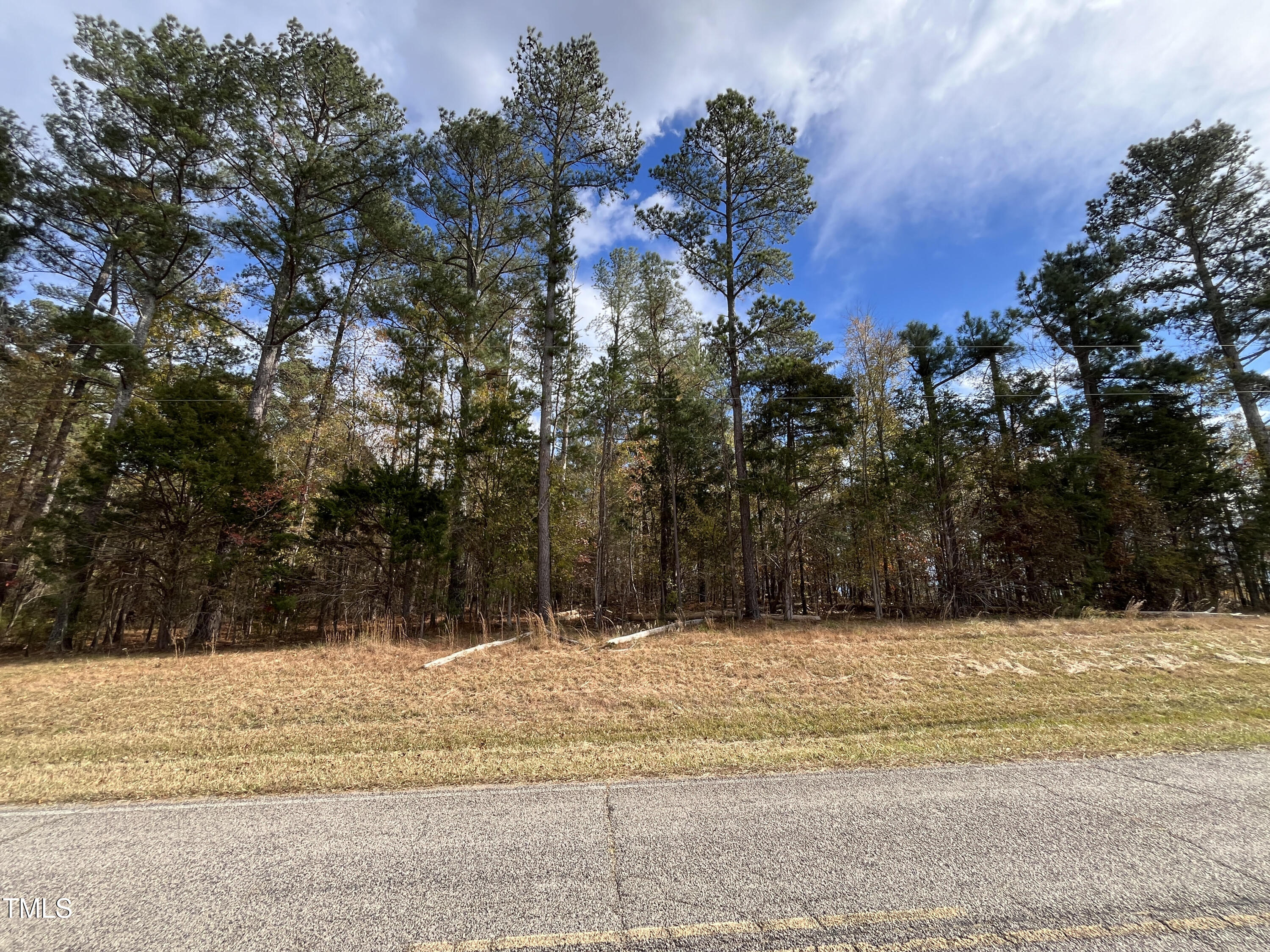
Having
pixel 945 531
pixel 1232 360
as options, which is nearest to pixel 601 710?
pixel 945 531

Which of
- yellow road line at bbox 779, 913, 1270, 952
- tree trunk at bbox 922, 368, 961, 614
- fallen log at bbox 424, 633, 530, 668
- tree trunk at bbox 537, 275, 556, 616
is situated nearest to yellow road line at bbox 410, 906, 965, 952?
yellow road line at bbox 779, 913, 1270, 952

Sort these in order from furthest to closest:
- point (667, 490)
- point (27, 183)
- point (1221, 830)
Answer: point (667, 490)
point (27, 183)
point (1221, 830)

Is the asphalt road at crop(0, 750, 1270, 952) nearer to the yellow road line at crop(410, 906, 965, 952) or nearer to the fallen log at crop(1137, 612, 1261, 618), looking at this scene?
the yellow road line at crop(410, 906, 965, 952)

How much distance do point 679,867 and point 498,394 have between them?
1303cm

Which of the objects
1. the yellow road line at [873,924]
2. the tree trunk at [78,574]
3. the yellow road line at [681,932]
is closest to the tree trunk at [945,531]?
the yellow road line at [873,924]

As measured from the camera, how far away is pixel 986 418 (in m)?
17.4

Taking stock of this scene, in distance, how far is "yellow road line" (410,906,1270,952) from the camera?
7.05 ft

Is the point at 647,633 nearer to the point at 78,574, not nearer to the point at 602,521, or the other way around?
the point at 602,521

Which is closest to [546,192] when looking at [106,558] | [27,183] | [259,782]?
[27,183]

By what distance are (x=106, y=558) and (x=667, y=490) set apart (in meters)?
16.1

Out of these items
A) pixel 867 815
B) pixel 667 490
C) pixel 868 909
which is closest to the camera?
pixel 868 909

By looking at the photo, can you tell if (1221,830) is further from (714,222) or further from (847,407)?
(714,222)

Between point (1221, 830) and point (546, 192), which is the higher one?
point (546, 192)

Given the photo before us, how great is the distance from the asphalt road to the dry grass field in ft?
1.82
